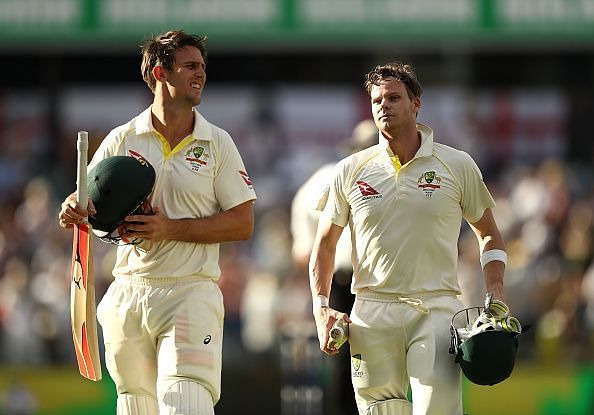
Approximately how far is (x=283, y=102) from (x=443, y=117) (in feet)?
7.11

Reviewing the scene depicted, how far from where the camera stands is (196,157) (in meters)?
6.50

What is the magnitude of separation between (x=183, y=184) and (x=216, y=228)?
0.87 feet

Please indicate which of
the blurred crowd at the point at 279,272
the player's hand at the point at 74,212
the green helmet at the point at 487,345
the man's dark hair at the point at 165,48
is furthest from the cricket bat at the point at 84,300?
the blurred crowd at the point at 279,272

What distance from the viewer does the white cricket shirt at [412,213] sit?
→ 6.29 metres

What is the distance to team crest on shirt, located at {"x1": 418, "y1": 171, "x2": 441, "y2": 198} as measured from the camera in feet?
20.7

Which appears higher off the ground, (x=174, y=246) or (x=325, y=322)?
(x=174, y=246)

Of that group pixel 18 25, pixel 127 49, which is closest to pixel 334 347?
pixel 18 25

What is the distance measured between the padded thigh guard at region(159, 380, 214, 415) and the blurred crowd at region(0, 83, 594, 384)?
5038mm

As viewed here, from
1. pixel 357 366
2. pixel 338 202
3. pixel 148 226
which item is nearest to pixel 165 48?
pixel 148 226

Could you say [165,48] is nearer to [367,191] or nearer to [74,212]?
[74,212]

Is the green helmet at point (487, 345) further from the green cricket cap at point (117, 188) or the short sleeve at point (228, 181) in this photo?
the green cricket cap at point (117, 188)

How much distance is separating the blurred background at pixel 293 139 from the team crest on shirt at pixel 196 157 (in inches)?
144

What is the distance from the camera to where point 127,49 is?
677 inches

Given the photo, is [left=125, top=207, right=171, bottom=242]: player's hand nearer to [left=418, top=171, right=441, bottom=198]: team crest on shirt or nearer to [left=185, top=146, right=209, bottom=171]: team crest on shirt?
[left=185, top=146, right=209, bottom=171]: team crest on shirt
